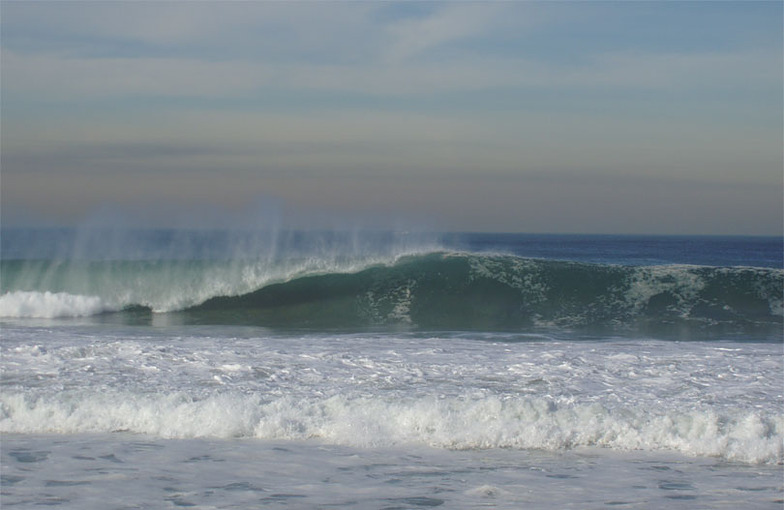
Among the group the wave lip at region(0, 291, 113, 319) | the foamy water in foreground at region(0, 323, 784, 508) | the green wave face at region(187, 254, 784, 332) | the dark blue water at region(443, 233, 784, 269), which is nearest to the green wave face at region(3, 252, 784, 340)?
the green wave face at region(187, 254, 784, 332)

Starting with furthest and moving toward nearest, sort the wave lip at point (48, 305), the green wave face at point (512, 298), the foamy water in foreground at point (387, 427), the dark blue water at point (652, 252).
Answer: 1. the dark blue water at point (652, 252)
2. the wave lip at point (48, 305)
3. the green wave face at point (512, 298)
4. the foamy water in foreground at point (387, 427)

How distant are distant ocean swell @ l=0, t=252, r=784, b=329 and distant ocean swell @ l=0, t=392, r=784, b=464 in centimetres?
616

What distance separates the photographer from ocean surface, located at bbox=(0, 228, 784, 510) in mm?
4836

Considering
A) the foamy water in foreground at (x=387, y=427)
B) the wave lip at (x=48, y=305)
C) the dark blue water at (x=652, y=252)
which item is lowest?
the foamy water in foreground at (x=387, y=427)

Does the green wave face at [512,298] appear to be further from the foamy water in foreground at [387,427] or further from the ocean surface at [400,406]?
the foamy water in foreground at [387,427]

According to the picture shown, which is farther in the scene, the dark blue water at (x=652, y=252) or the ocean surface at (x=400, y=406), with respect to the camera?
the dark blue water at (x=652, y=252)

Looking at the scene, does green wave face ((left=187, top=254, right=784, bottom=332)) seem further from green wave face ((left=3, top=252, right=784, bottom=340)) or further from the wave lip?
the wave lip

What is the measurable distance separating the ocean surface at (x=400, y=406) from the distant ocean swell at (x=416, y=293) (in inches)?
5.0

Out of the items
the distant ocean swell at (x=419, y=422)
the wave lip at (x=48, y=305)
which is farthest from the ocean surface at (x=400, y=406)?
the wave lip at (x=48, y=305)

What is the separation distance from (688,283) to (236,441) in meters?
12.2

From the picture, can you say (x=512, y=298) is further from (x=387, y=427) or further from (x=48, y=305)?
(x=387, y=427)

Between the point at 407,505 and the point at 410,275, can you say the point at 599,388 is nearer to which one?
the point at 407,505

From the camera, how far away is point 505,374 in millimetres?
7746

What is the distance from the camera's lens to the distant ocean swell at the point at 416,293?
1360 centimetres
